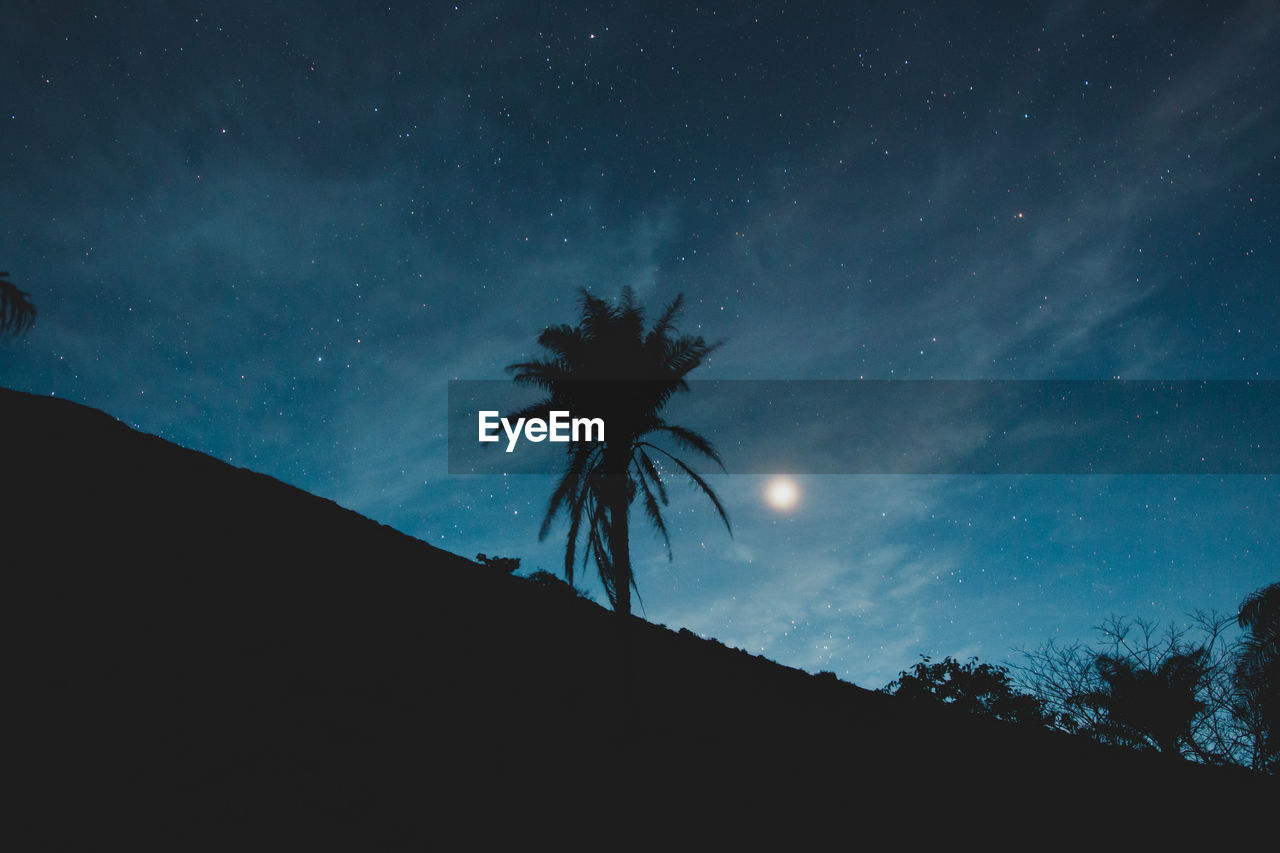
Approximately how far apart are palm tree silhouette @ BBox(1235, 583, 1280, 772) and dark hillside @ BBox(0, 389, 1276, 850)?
2.47 m

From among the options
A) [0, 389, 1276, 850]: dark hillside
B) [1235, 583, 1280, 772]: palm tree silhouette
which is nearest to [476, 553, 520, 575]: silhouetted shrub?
[0, 389, 1276, 850]: dark hillside

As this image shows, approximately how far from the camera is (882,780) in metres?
13.4

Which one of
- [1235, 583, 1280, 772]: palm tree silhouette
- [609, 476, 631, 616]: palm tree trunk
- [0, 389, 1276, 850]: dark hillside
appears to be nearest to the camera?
[0, 389, 1276, 850]: dark hillside

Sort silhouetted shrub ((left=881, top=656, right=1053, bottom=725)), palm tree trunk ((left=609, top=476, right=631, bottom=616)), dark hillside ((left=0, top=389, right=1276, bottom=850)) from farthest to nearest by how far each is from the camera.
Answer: silhouetted shrub ((left=881, top=656, right=1053, bottom=725))
palm tree trunk ((left=609, top=476, right=631, bottom=616))
dark hillside ((left=0, top=389, right=1276, bottom=850))

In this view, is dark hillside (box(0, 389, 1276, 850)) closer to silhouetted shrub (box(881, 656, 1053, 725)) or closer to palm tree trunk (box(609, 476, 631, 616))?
palm tree trunk (box(609, 476, 631, 616))

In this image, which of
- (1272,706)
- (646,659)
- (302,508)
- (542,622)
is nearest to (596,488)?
(542,622)

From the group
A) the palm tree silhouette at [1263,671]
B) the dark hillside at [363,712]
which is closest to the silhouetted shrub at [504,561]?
the dark hillside at [363,712]

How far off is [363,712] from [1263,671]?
2740 cm

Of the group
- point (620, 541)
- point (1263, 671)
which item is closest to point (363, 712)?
point (620, 541)

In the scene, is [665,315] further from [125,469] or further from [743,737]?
[125,469]

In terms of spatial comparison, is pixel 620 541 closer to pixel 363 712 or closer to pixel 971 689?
pixel 363 712

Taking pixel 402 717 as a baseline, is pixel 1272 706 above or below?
below

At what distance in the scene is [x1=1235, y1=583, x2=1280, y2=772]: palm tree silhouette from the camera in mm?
18672

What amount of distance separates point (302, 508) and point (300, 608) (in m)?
5.93
